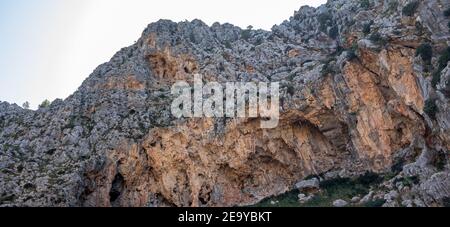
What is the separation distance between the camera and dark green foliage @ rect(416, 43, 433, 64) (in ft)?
128

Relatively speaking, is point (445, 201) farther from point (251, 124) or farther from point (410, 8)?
→ point (251, 124)

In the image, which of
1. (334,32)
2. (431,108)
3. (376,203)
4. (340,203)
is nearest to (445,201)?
(376,203)

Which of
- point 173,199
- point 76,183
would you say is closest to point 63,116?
point 76,183

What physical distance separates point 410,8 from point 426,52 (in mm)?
5456

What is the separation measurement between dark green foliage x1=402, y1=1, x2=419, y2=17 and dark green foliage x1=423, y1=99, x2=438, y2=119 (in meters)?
9.68

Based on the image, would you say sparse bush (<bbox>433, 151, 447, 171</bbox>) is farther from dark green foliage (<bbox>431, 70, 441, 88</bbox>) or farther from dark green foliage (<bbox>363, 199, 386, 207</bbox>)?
dark green foliage (<bbox>431, 70, 441, 88</bbox>)

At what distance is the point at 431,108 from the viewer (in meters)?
36.3

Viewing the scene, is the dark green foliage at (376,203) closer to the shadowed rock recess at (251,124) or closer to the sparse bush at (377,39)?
the shadowed rock recess at (251,124)

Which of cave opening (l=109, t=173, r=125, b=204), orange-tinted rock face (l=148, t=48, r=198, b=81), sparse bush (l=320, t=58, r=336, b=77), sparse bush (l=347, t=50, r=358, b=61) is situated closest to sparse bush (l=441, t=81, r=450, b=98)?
sparse bush (l=347, t=50, r=358, b=61)

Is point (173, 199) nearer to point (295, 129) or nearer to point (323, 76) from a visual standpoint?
point (295, 129)

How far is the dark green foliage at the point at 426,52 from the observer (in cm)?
3897

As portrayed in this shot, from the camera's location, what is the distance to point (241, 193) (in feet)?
167
